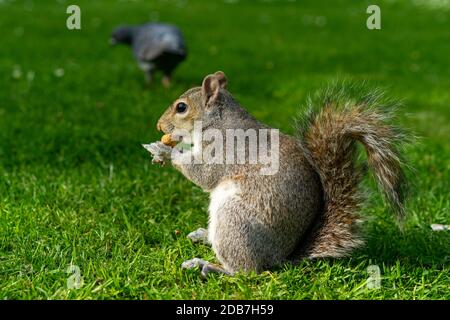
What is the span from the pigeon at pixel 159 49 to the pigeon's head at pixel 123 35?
0.11 m

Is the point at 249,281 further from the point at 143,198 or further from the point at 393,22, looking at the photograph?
the point at 393,22

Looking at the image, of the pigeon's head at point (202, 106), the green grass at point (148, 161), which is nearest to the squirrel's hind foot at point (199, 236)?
the green grass at point (148, 161)

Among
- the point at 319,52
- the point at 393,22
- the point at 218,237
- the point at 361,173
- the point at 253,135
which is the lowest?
the point at 218,237

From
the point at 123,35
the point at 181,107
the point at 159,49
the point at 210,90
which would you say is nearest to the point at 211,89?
the point at 210,90

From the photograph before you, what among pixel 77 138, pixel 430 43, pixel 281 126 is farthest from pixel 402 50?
pixel 77 138

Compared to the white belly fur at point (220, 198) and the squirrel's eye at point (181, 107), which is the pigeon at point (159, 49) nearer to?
the squirrel's eye at point (181, 107)

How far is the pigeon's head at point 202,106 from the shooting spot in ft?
8.81

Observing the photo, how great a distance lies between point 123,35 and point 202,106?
13.0 ft

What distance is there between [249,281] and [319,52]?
6.11m

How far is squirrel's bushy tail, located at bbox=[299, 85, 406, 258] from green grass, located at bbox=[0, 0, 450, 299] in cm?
10

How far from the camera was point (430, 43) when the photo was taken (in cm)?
905

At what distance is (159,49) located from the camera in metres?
5.71

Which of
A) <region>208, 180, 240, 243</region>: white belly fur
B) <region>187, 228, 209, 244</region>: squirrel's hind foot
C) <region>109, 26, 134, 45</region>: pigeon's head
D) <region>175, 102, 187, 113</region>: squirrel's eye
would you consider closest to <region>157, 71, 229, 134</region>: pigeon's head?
<region>175, 102, 187, 113</region>: squirrel's eye

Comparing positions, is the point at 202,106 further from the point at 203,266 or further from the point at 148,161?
the point at 148,161
